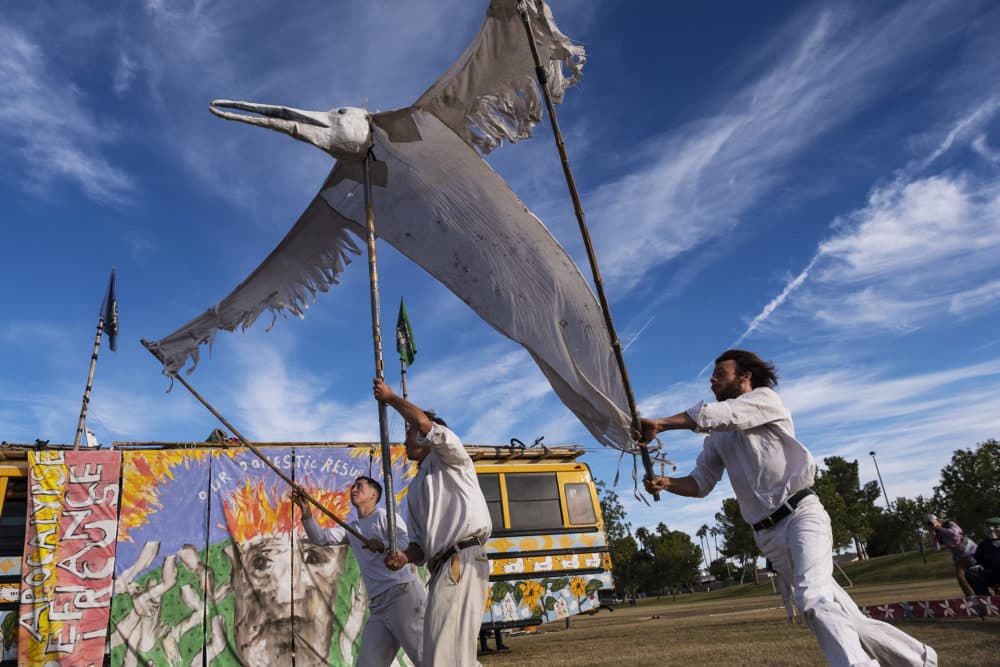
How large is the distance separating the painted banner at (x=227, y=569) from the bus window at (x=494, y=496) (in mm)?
1889

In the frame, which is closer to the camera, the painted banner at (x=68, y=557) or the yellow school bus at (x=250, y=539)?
the painted banner at (x=68, y=557)

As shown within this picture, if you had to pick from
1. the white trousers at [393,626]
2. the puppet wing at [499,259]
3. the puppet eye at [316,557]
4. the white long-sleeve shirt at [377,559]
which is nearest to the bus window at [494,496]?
the puppet eye at [316,557]

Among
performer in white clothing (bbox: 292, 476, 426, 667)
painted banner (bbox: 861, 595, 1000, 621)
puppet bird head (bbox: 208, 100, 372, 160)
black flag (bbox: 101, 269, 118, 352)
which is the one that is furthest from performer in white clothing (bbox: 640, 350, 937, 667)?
black flag (bbox: 101, 269, 118, 352)

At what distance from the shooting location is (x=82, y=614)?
25.0 feet

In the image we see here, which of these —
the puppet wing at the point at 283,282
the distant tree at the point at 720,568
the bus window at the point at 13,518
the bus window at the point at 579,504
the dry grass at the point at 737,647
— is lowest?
the distant tree at the point at 720,568

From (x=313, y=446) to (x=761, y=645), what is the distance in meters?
5.97

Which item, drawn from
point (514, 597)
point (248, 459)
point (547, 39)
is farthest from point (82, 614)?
point (547, 39)

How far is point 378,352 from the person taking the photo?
3717 mm

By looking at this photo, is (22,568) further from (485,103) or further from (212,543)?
(485,103)

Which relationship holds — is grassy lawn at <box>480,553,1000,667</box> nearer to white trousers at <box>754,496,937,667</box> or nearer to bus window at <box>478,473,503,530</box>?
bus window at <box>478,473,503,530</box>

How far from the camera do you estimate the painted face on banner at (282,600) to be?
8.05 metres

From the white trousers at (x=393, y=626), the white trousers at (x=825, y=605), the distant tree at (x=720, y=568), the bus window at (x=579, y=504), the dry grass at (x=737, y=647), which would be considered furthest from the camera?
the distant tree at (x=720, y=568)

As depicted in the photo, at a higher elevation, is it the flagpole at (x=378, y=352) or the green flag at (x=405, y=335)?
the green flag at (x=405, y=335)

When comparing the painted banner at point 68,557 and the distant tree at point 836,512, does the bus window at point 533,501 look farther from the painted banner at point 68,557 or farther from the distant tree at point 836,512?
the distant tree at point 836,512
